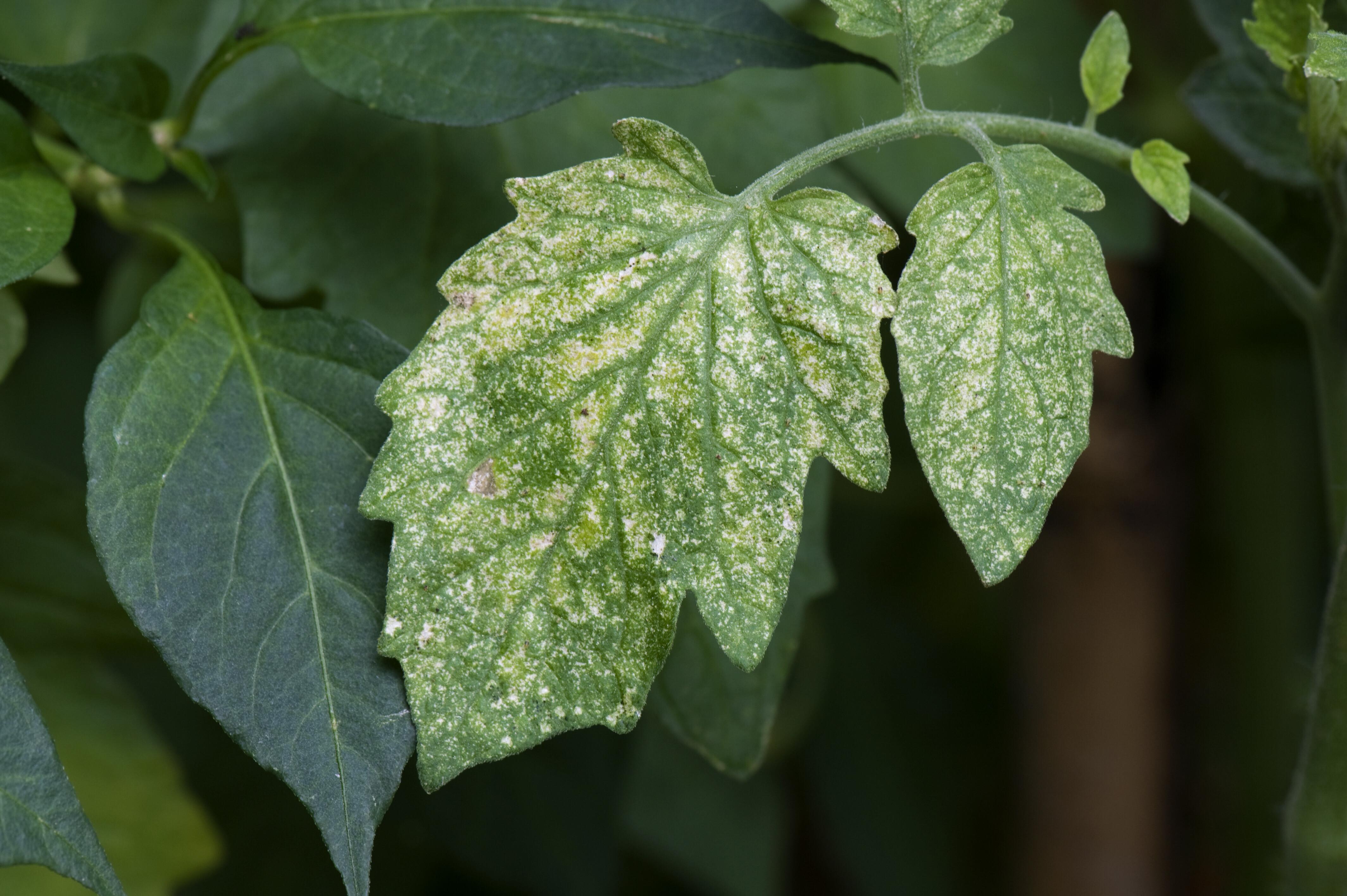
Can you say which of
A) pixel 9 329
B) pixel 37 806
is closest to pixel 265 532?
pixel 37 806

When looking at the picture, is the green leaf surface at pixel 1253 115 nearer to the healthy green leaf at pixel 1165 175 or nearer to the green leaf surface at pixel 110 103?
the healthy green leaf at pixel 1165 175

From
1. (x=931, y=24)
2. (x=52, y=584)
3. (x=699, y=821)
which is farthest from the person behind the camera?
(x=699, y=821)

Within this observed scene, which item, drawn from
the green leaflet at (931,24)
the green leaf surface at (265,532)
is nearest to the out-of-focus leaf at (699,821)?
the green leaf surface at (265,532)

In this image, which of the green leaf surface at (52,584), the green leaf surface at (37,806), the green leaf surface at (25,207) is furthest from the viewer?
the green leaf surface at (52,584)

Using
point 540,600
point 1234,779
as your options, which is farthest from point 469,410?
point 1234,779

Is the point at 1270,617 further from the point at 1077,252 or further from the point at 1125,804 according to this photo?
the point at 1077,252

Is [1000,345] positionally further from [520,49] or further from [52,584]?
[52,584]
